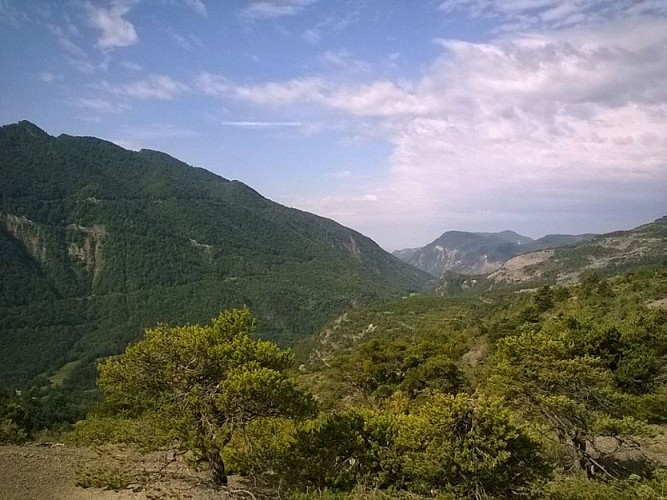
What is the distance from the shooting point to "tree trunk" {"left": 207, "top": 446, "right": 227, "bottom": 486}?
595 inches

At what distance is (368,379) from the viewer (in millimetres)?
35594

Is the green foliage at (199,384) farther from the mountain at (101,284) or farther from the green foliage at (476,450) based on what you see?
the mountain at (101,284)

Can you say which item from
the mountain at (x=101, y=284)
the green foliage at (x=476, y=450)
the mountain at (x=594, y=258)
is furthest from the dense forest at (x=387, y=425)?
the mountain at (x=101, y=284)

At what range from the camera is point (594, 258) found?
157750 mm

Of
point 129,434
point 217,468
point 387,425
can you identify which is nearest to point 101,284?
point 129,434

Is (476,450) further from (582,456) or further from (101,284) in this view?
(101,284)

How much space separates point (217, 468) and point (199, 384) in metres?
3.01

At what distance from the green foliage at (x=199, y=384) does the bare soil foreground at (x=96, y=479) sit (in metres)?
1.22

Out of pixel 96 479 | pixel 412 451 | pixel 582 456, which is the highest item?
pixel 412 451

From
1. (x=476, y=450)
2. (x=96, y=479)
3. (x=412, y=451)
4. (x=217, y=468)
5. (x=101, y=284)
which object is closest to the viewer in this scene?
(x=476, y=450)

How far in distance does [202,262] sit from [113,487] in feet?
603

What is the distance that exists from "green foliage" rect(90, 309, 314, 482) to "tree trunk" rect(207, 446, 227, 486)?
33mm

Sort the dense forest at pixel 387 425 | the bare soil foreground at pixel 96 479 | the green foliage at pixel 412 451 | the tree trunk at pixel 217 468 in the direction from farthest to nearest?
the tree trunk at pixel 217 468 < the bare soil foreground at pixel 96 479 < the dense forest at pixel 387 425 < the green foliage at pixel 412 451

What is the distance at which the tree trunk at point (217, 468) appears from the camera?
15.1m
